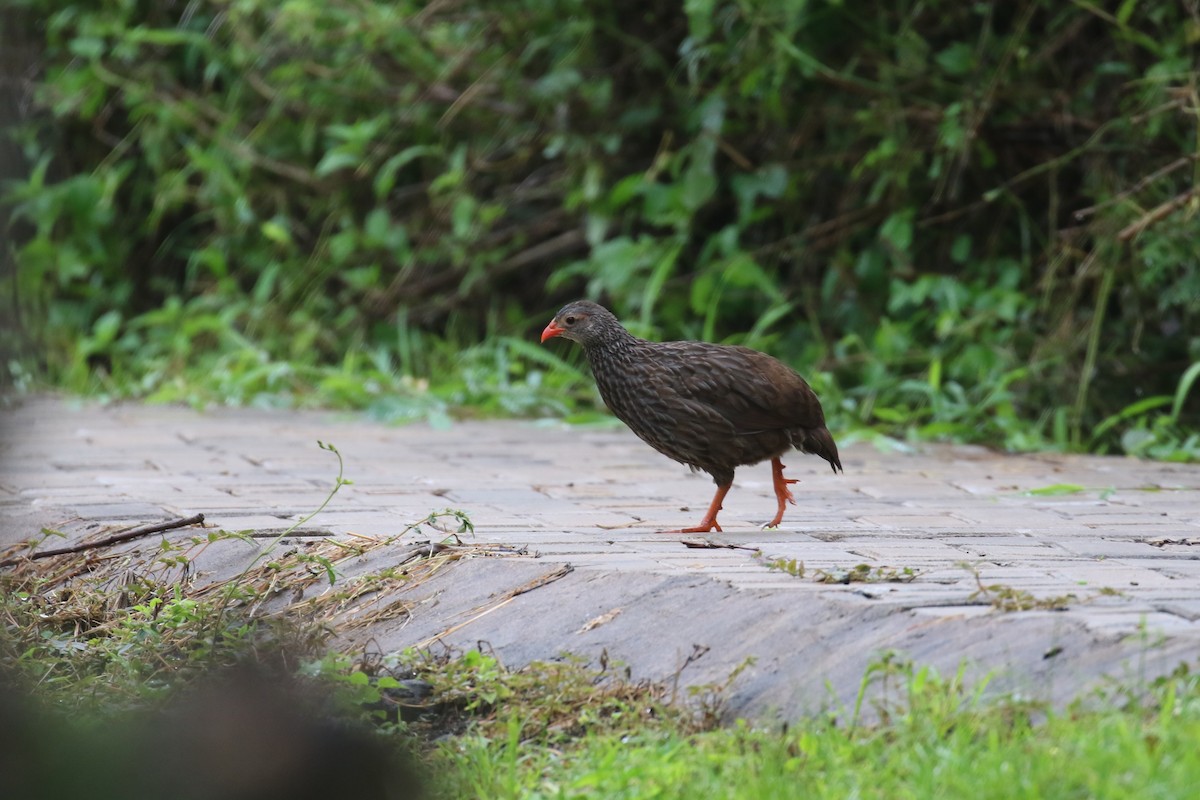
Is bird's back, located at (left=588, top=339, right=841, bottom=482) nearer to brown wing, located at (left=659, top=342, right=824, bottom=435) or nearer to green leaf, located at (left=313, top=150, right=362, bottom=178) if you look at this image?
brown wing, located at (left=659, top=342, right=824, bottom=435)

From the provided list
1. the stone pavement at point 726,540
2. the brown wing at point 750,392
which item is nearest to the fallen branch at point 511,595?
the stone pavement at point 726,540

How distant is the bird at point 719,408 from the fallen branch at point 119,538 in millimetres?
1385

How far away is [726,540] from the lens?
4.48m

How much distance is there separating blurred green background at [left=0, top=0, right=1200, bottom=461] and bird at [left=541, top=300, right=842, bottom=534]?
100 inches

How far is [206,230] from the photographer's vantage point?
12609 millimetres

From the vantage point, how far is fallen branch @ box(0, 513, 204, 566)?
15.0ft

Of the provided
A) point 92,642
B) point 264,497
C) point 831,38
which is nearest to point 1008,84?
point 831,38

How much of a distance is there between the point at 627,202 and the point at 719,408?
4928mm

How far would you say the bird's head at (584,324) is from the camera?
537 centimetres

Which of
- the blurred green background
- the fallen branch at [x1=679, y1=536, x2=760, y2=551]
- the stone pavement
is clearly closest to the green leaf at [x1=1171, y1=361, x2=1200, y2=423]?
the blurred green background

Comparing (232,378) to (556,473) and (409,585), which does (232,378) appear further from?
(409,585)

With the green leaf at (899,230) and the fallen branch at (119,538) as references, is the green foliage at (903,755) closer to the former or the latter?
the fallen branch at (119,538)

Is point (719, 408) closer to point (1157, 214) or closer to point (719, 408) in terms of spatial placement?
point (719, 408)

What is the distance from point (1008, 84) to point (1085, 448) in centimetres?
200
